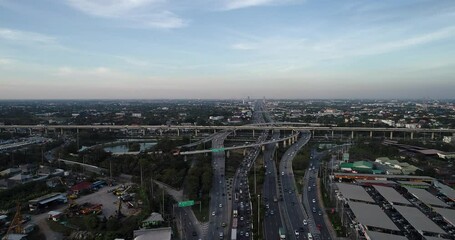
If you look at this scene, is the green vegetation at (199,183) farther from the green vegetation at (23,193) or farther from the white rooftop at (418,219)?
the white rooftop at (418,219)

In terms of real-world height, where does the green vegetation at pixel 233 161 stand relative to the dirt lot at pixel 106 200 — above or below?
above

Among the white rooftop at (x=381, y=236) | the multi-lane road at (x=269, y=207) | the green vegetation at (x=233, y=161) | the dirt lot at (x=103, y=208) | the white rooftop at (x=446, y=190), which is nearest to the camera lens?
the white rooftop at (x=381, y=236)

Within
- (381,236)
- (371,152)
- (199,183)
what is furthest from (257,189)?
(371,152)

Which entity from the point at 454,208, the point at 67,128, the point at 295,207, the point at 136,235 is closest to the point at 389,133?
the point at 454,208

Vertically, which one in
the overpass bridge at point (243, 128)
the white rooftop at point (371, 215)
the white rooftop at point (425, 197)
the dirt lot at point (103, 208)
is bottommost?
the dirt lot at point (103, 208)

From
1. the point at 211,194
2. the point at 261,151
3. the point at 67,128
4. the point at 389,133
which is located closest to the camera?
the point at 211,194

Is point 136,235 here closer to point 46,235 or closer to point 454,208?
point 46,235

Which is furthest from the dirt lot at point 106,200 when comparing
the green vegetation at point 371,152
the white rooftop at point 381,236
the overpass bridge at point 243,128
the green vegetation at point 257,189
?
the overpass bridge at point 243,128

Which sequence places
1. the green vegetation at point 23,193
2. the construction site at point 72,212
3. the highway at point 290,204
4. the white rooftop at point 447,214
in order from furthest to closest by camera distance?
the green vegetation at point 23,193, the white rooftop at point 447,214, the construction site at point 72,212, the highway at point 290,204
